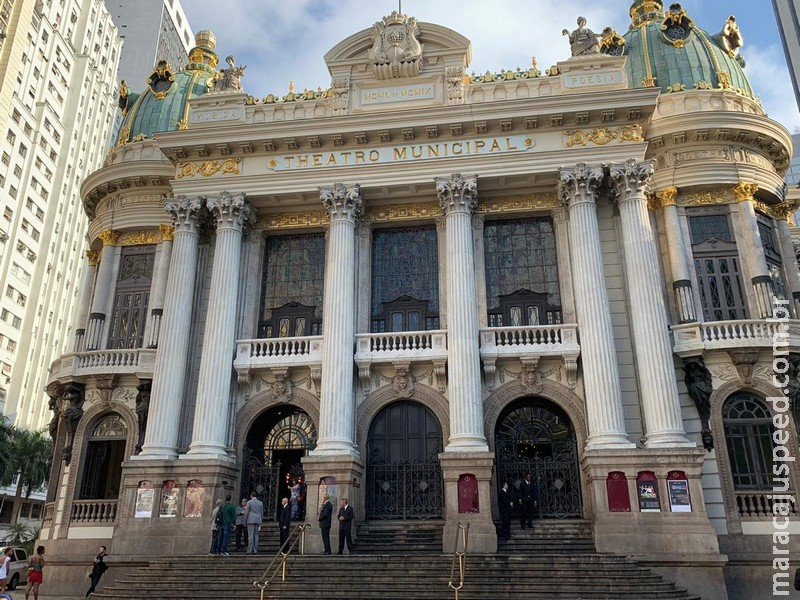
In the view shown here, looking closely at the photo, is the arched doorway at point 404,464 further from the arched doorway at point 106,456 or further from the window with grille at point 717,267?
the window with grille at point 717,267

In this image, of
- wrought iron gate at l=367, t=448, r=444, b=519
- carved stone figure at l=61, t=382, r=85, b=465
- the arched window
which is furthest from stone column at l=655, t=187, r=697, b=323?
carved stone figure at l=61, t=382, r=85, b=465

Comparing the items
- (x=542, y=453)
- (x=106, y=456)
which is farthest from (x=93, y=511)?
(x=542, y=453)

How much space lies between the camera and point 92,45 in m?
74.4

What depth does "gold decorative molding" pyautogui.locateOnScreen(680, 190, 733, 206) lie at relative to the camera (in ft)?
78.0

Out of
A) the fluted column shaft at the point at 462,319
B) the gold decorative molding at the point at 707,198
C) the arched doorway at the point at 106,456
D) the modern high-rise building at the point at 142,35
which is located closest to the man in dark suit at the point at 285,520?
the fluted column shaft at the point at 462,319

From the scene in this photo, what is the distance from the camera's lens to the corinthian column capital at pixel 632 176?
22.2 metres

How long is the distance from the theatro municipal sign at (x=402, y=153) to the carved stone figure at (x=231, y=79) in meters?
4.29

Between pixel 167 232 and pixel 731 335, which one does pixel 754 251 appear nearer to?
pixel 731 335

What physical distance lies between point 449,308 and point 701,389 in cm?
826

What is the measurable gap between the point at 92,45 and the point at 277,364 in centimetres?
6720

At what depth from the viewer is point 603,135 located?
2294cm

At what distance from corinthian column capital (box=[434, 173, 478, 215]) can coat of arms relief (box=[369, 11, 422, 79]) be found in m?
4.85

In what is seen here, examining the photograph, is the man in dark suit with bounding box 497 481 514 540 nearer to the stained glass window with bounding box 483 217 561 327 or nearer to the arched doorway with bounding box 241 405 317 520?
the stained glass window with bounding box 483 217 561 327

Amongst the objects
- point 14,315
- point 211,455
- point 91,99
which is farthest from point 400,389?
point 91,99
